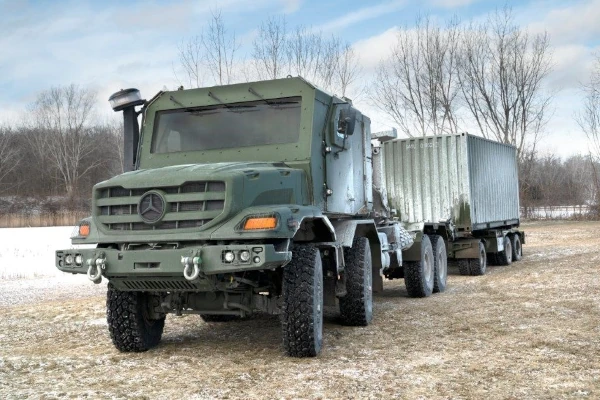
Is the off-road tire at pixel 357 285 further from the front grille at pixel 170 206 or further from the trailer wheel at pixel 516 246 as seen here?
the trailer wheel at pixel 516 246

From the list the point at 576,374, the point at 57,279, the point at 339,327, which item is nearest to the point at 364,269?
the point at 339,327

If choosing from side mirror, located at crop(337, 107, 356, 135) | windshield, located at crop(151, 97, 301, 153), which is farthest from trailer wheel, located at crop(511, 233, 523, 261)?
windshield, located at crop(151, 97, 301, 153)

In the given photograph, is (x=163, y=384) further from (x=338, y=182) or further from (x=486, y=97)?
(x=486, y=97)

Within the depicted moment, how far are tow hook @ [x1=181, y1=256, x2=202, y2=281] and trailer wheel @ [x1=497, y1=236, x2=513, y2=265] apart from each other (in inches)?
490

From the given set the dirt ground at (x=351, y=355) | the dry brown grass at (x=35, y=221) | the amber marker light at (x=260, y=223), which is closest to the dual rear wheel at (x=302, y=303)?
the dirt ground at (x=351, y=355)

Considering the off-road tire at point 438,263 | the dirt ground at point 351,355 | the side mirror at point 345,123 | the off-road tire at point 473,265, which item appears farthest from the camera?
the off-road tire at point 473,265

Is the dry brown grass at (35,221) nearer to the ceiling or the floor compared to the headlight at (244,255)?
nearer to the ceiling

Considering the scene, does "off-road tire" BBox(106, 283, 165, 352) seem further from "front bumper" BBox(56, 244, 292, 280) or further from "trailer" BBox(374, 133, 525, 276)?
"trailer" BBox(374, 133, 525, 276)

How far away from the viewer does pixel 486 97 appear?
39406 millimetres

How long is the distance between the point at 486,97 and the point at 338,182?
1346 inches

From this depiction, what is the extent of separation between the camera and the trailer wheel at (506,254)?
1655cm

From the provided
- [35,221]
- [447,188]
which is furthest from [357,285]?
[35,221]

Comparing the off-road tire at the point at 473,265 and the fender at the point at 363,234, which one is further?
the off-road tire at the point at 473,265

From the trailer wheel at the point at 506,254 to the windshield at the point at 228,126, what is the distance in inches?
435
